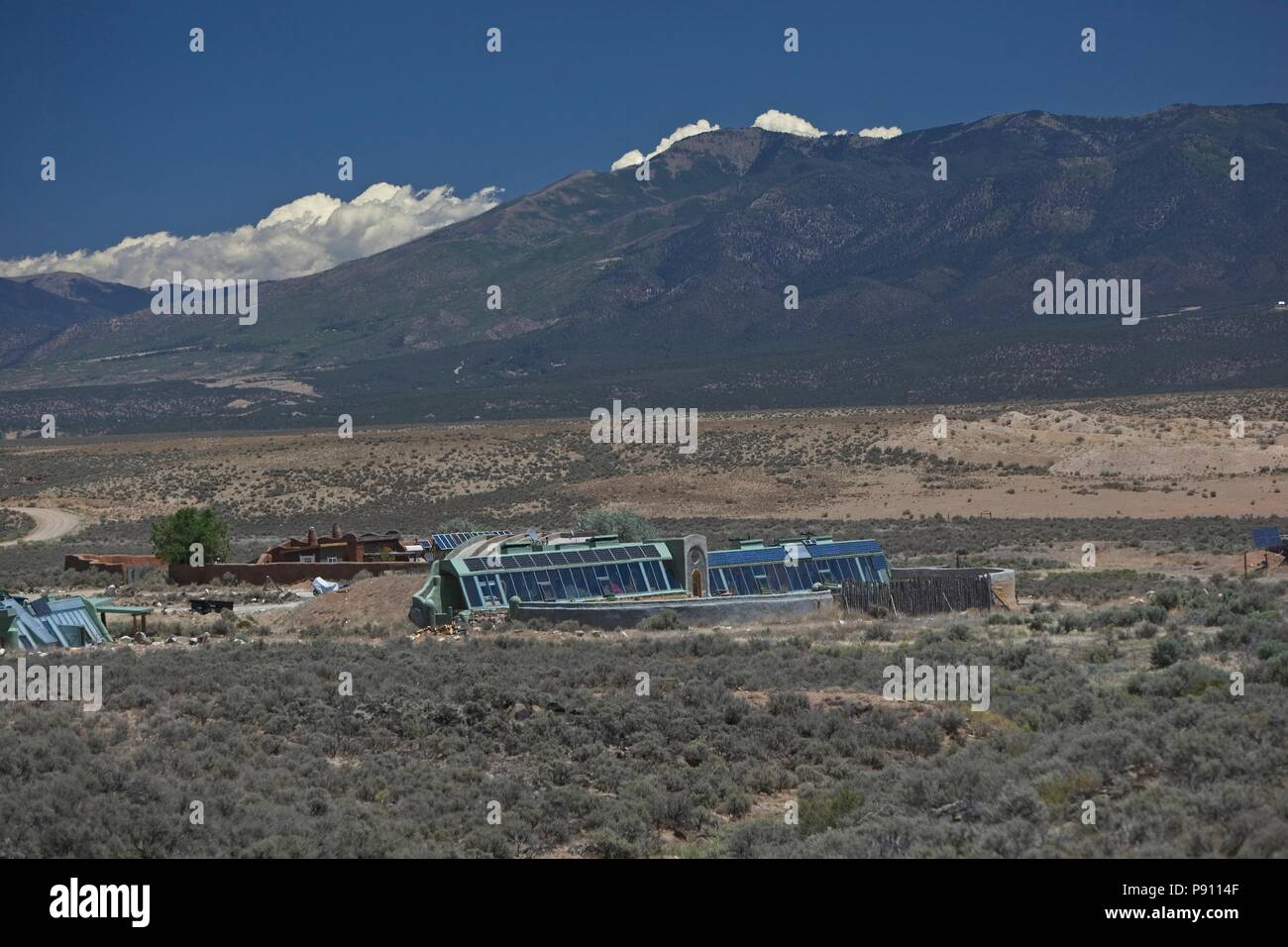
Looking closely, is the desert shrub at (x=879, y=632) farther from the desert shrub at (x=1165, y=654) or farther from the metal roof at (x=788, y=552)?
the desert shrub at (x=1165, y=654)

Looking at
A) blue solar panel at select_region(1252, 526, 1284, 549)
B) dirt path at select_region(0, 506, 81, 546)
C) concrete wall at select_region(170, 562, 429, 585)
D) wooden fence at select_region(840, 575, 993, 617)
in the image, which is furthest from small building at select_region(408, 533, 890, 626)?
dirt path at select_region(0, 506, 81, 546)

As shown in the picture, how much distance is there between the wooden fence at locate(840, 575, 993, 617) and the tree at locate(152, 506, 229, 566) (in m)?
23.8

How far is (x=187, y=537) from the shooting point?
157 ft

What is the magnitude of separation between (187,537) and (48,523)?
112ft

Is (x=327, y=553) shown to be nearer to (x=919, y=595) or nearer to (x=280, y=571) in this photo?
(x=280, y=571)

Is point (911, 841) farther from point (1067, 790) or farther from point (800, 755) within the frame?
point (800, 755)

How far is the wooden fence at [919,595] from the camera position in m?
32.5

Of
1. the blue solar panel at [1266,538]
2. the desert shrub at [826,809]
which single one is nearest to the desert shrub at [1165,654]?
the desert shrub at [826,809]

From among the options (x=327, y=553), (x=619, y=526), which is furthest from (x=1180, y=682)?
(x=327, y=553)

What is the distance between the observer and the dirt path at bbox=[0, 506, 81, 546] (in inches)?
2789

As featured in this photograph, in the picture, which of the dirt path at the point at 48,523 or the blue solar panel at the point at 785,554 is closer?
the blue solar panel at the point at 785,554

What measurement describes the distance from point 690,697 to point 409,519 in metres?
54.5

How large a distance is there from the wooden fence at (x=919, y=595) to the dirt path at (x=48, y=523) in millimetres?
47667
